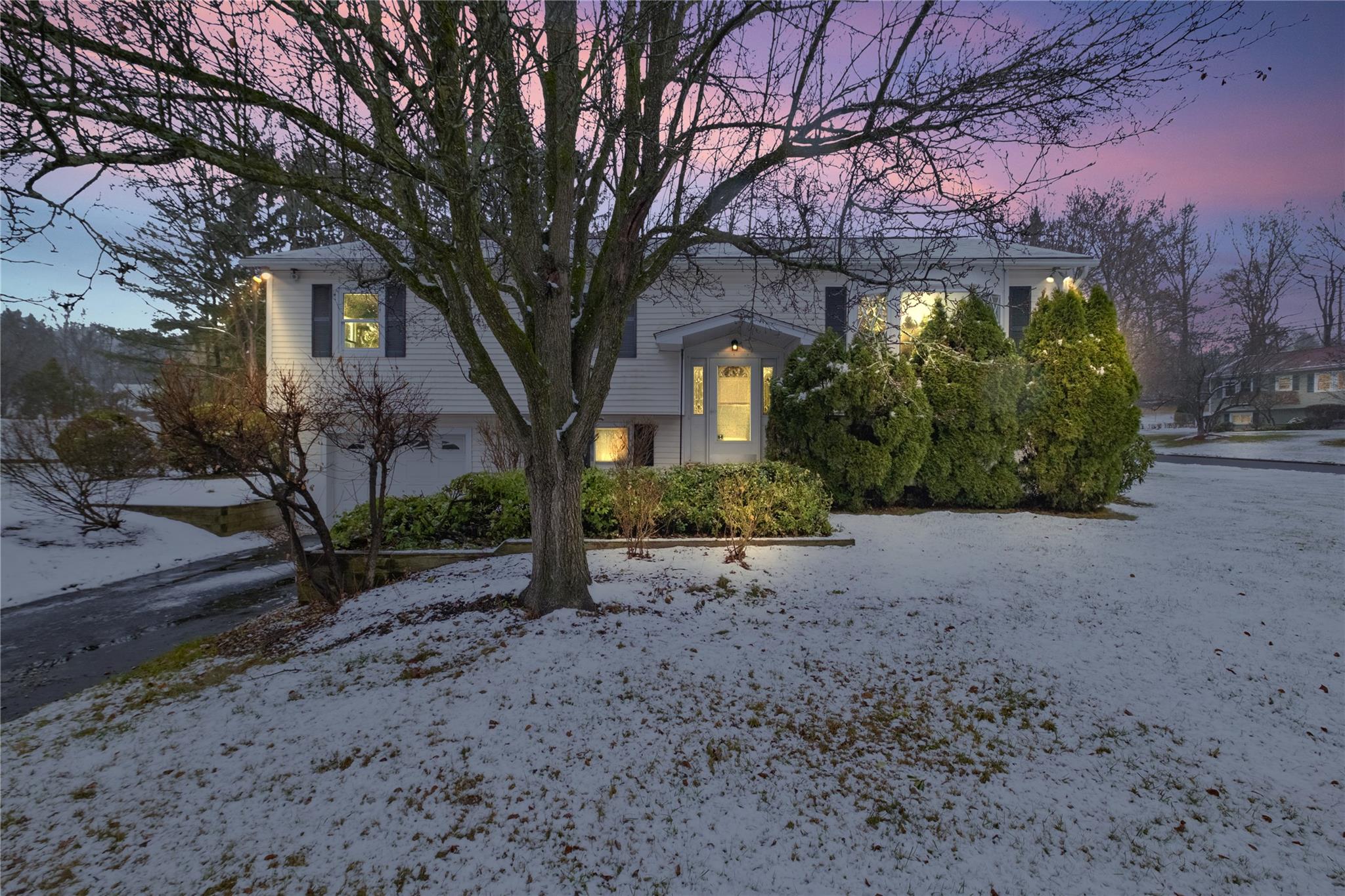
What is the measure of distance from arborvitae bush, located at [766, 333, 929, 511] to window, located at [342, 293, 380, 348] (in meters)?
9.40

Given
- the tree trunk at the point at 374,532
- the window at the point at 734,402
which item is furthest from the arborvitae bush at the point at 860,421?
the tree trunk at the point at 374,532

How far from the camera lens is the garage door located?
13.4 m

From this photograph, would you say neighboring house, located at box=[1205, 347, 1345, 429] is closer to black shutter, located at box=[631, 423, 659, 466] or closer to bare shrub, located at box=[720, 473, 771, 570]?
black shutter, located at box=[631, 423, 659, 466]

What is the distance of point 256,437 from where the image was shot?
17.1ft

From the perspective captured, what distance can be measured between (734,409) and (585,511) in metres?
6.41

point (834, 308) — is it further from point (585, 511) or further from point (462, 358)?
point (462, 358)

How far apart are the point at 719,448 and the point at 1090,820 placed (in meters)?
10.1

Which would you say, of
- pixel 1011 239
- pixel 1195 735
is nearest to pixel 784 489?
pixel 1011 239

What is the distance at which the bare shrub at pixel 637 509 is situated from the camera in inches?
258

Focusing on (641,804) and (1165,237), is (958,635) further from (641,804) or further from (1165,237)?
(1165,237)

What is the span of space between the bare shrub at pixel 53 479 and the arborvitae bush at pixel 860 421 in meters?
13.3

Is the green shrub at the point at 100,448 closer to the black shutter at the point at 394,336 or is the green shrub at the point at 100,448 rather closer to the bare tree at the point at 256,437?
the black shutter at the point at 394,336

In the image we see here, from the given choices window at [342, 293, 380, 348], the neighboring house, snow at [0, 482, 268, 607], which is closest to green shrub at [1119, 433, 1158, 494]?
window at [342, 293, 380, 348]

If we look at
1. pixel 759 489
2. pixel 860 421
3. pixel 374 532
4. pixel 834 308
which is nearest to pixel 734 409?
pixel 834 308
